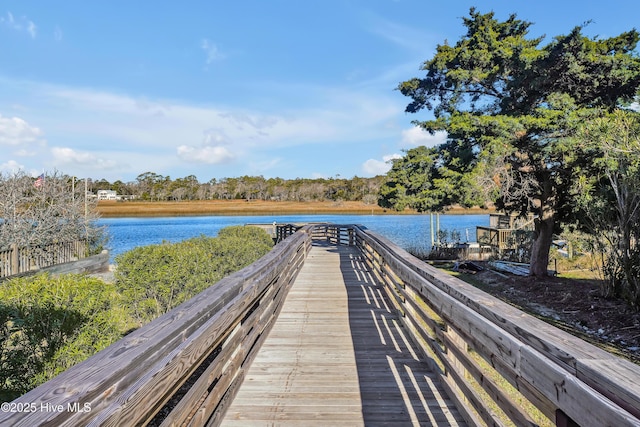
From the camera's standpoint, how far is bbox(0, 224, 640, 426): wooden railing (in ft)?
4.06

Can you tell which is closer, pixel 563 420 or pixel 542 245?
pixel 563 420

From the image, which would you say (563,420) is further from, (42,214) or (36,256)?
(42,214)

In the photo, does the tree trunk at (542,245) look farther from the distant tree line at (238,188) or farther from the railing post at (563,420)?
the distant tree line at (238,188)

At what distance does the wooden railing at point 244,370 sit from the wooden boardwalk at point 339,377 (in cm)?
16

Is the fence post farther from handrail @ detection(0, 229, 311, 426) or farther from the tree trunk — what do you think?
the tree trunk

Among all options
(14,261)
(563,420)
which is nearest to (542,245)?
(563,420)

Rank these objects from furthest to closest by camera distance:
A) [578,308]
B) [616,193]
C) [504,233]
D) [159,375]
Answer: [504,233] → [578,308] → [616,193] → [159,375]

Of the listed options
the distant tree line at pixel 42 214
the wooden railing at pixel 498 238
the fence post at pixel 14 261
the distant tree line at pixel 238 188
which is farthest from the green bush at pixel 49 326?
the distant tree line at pixel 238 188

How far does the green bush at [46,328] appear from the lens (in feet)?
12.1

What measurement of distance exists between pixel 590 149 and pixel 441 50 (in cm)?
742

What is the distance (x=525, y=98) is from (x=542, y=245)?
15.2 feet

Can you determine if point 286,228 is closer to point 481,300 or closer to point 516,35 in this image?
point 516,35

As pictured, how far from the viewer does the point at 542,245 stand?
13.0 metres

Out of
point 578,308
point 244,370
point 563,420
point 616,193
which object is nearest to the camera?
point 563,420
